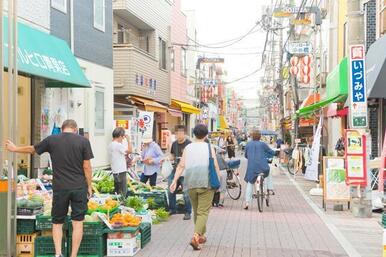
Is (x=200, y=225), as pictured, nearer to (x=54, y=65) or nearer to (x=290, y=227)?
(x=290, y=227)

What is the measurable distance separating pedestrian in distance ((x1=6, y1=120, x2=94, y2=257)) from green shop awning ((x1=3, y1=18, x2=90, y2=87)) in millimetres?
2889

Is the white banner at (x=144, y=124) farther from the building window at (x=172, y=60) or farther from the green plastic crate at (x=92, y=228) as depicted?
the green plastic crate at (x=92, y=228)

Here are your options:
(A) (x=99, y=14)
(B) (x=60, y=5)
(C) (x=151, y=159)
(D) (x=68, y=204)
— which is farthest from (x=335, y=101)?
(D) (x=68, y=204)

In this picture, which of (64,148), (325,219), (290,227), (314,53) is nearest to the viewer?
(64,148)

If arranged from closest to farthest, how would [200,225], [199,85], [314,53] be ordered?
[200,225]
[314,53]
[199,85]

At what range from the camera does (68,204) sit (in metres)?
7.30

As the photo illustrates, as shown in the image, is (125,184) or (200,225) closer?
(200,225)

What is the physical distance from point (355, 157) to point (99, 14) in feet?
30.7

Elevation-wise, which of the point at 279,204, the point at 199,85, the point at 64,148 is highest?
the point at 199,85

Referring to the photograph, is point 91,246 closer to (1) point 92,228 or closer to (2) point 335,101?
(1) point 92,228

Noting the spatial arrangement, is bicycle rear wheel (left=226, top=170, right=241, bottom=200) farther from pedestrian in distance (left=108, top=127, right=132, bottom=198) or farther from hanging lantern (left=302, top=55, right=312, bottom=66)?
hanging lantern (left=302, top=55, right=312, bottom=66)

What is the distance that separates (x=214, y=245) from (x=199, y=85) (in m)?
41.9

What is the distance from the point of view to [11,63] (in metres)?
7.53

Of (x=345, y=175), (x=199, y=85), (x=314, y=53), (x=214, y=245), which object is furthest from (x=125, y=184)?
(x=199, y=85)
